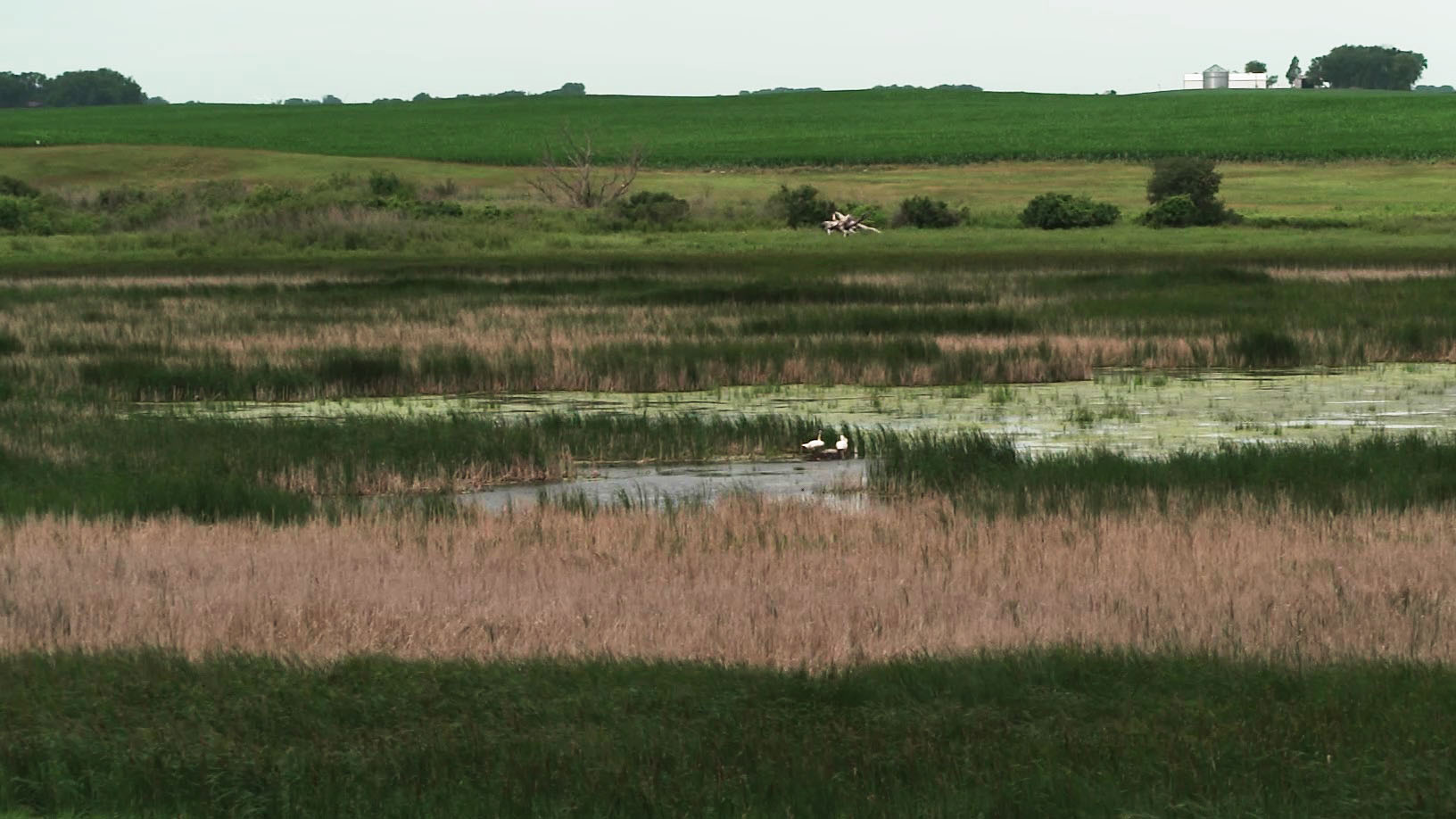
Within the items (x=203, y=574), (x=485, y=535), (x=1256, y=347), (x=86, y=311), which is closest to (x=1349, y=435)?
(x=1256, y=347)

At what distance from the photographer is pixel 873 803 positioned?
8078 mm

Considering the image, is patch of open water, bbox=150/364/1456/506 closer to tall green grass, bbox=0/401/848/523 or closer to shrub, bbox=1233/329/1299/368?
tall green grass, bbox=0/401/848/523

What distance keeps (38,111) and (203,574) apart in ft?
529

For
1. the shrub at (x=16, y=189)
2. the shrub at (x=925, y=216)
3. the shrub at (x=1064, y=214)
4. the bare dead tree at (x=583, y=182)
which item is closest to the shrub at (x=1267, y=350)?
the shrub at (x=1064, y=214)

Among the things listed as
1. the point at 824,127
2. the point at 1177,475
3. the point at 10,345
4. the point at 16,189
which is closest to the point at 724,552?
the point at 1177,475

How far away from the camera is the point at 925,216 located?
70000 millimetres

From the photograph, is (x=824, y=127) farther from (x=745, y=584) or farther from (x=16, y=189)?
(x=745, y=584)

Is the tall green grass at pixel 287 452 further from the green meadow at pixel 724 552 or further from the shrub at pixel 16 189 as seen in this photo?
the shrub at pixel 16 189

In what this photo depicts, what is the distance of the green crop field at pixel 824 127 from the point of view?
111m

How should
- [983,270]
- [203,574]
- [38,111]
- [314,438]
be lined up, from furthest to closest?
[38,111], [983,270], [314,438], [203,574]

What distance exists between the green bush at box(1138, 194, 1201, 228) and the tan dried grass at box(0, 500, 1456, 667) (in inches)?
2031

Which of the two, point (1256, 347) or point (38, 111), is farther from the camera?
point (38, 111)

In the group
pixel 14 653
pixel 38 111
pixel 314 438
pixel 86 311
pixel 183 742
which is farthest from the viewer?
pixel 38 111

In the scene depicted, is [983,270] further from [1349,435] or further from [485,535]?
[485,535]
